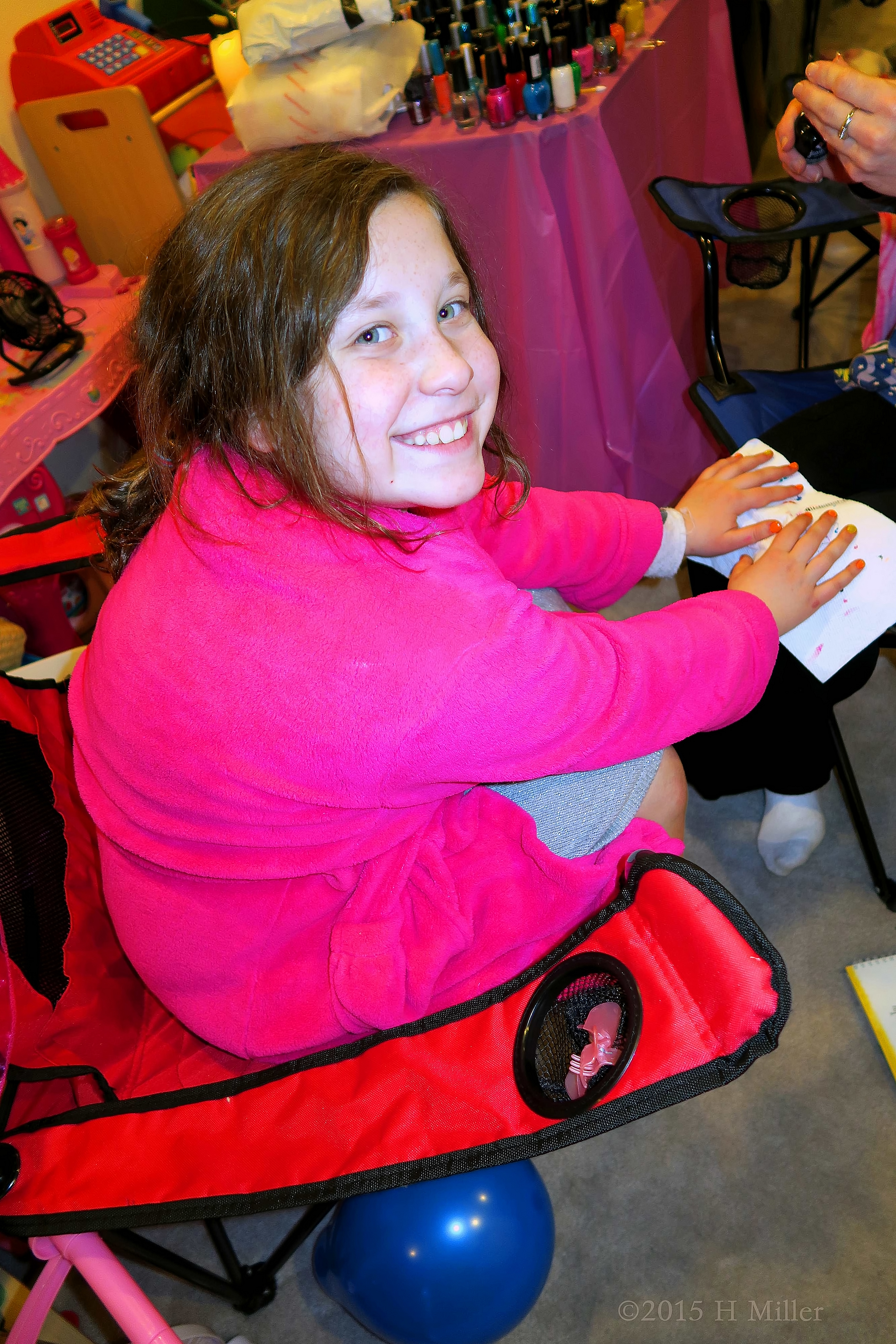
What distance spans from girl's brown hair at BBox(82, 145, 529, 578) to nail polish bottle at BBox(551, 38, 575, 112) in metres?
0.90

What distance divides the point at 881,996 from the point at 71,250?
2.15 metres

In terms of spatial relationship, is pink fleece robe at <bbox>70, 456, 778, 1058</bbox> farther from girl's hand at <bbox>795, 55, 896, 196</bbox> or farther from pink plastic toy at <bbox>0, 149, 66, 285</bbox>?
pink plastic toy at <bbox>0, 149, 66, 285</bbox>

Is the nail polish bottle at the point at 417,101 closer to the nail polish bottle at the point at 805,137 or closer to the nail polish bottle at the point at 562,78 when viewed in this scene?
the nail polish bottle at the point at 562,78

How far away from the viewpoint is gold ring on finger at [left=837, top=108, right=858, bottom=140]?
1.08 m

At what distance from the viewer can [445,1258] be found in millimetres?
897

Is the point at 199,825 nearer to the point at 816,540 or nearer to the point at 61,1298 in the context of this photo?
the point at 816,540

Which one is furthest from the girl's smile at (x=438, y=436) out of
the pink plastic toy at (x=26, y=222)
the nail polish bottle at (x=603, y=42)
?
the pink plastic toy at (x=26, y=222)

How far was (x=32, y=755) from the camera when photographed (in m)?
0.99

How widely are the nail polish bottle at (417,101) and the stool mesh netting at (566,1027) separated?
160cm

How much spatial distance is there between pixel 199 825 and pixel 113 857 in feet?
0.41

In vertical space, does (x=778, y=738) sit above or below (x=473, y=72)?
below

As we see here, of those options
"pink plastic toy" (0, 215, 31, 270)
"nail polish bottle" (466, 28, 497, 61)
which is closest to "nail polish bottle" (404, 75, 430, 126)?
"nail polish bottle" (466, 28, 497, 61)

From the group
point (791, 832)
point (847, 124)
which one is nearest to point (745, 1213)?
point (791, 832)

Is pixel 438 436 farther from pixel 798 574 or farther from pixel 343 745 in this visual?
pixel 798 574
